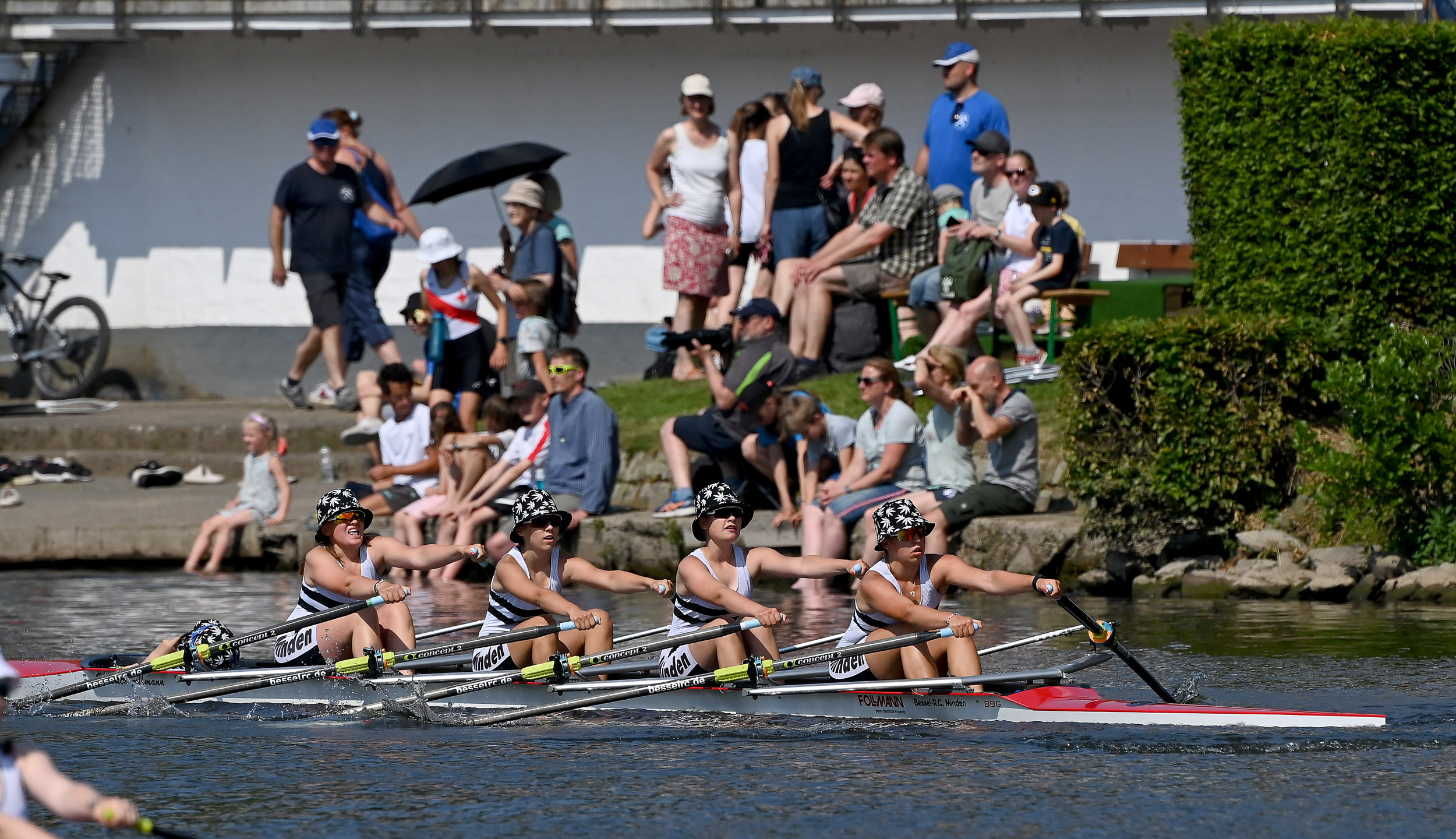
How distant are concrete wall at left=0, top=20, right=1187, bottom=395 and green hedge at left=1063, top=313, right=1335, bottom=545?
628cm

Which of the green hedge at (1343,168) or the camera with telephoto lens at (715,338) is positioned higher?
the green hedge at (1343,168)

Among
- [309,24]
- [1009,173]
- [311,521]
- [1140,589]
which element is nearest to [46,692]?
[311,521]

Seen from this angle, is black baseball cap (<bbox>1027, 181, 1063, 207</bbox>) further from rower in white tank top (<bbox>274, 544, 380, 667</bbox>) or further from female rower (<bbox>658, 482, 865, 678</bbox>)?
rower in white tank top (<bbox>274, 544, 380, 667</bbox>)

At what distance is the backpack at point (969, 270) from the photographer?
1474cm

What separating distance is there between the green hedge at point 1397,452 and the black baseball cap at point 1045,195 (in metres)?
2.75

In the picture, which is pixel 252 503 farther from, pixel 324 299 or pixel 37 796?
pixel 37 796

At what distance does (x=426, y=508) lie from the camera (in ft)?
50.6

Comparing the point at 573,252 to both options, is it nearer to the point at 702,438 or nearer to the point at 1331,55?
the point at 702,438

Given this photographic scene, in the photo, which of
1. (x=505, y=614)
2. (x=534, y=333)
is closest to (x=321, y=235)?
(x=534, y=333)

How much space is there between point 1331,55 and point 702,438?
507cm

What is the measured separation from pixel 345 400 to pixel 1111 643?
33.7 feet

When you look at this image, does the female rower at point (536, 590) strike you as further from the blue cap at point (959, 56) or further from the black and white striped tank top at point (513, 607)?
the blue cap at point (959, 56)

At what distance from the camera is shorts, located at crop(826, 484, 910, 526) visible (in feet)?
44.3

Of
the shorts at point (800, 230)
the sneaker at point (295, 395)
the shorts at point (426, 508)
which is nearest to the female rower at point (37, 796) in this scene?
the shorts at point (426, 508)
